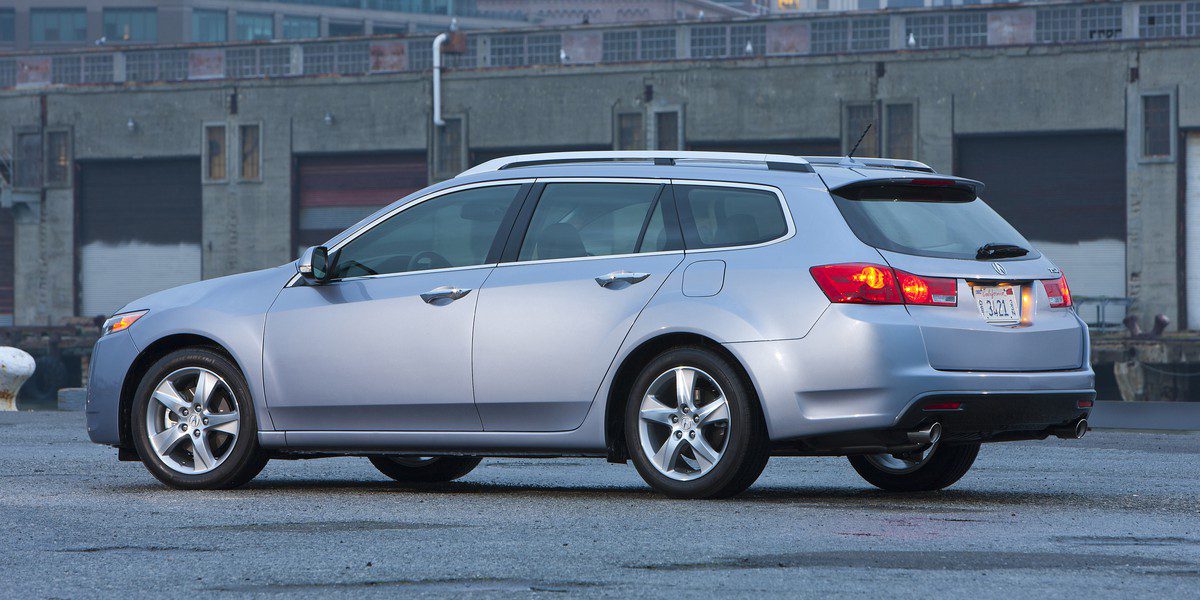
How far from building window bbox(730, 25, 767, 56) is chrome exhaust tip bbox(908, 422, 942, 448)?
134 feet

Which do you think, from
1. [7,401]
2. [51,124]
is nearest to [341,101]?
[51,124]

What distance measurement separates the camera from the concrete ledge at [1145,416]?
54.9 feet

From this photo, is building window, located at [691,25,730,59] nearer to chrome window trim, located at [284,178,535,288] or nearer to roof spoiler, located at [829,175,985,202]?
chrome window trim, located at [284,178,535,288]

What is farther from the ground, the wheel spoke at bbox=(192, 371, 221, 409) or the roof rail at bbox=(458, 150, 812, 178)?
the roof rail at bbox=(458, 150, 812, 178)

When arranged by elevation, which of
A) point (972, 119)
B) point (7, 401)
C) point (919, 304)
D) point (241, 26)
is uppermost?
point (241, 26)

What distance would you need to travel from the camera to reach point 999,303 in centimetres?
705

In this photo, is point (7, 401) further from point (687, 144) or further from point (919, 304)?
point (687, 144)

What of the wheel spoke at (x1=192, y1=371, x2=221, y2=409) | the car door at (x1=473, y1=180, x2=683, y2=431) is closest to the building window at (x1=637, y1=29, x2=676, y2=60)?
the wheel spoke at (x1=192, y1=371, x2=221, y2=409)

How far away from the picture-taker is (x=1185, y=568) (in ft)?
17.0

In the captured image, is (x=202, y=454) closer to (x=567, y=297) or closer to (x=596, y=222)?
(x=567, y=297)

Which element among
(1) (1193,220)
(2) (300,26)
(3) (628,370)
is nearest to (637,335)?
(3) (628,370)

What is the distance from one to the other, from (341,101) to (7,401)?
32.0 m

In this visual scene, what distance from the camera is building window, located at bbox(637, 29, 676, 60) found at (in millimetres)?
48031

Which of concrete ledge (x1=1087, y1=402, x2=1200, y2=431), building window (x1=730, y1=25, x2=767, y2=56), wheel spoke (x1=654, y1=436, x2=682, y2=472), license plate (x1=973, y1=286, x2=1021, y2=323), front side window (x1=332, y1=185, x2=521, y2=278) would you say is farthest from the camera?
building window (x1=730, y1=25, x2=767, y2=56)
